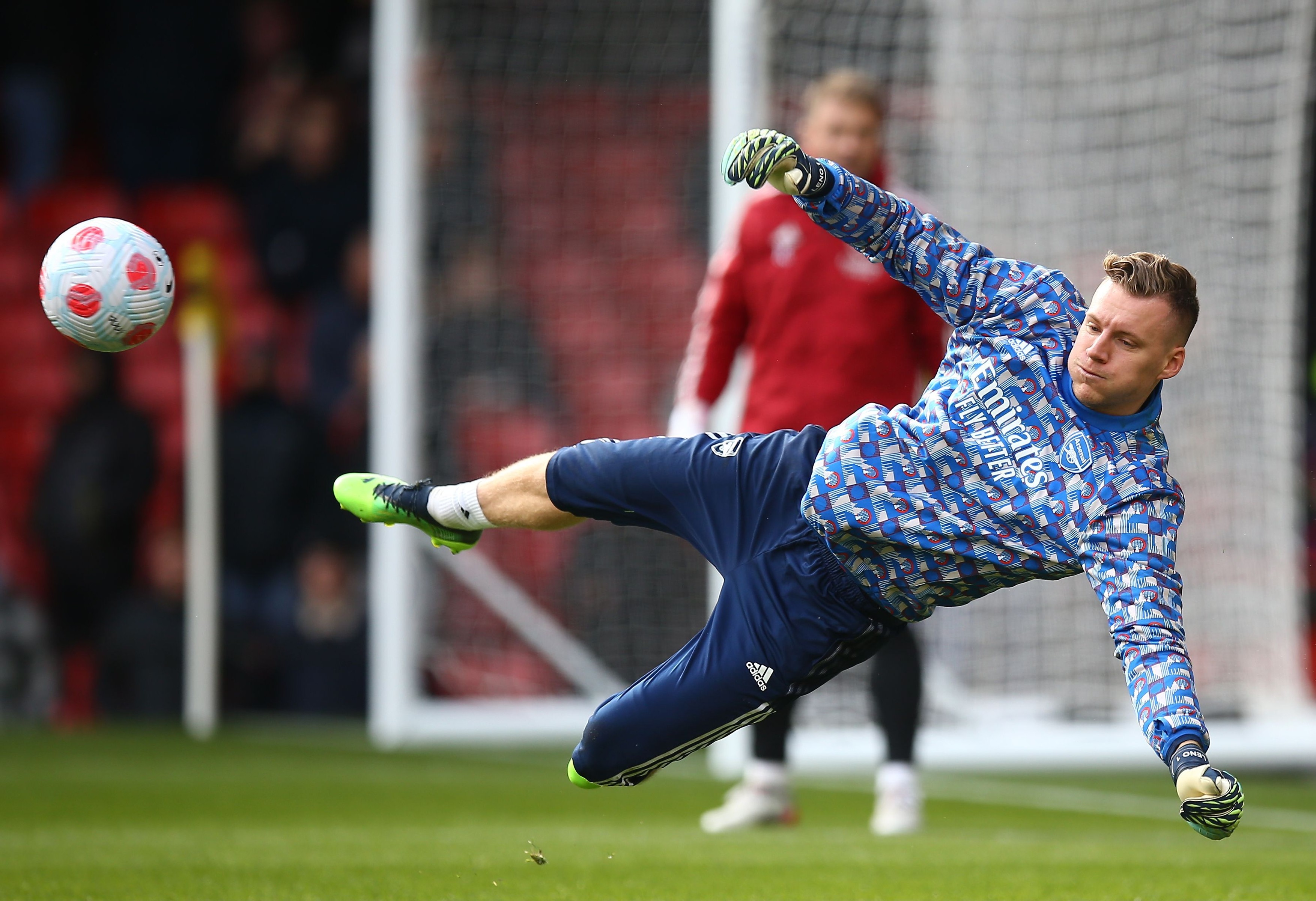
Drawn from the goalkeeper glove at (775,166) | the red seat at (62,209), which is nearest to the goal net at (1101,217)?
the goalkeeper glove at (775,166)

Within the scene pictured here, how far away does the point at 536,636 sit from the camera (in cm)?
960

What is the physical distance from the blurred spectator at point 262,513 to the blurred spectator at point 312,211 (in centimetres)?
91

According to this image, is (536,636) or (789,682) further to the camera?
(536,636)

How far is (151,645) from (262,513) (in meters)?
1.00

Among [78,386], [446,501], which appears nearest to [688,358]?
[446,501]

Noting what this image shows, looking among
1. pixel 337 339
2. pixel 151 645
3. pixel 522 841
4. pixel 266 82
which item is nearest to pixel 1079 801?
pixel 522 841

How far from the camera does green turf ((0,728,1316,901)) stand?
4.53 metres

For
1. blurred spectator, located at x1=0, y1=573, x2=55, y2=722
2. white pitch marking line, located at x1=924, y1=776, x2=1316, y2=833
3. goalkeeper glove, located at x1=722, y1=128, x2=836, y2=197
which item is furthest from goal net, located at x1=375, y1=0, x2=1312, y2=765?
goalkeeper glove, located at x1=722, y1=128, x2=836, y2=197

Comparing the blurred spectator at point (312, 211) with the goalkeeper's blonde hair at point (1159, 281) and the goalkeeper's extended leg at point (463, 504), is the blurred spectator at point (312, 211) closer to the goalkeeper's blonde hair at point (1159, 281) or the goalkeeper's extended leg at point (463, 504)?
the goalkeeper's extended leg at point (463, 504)

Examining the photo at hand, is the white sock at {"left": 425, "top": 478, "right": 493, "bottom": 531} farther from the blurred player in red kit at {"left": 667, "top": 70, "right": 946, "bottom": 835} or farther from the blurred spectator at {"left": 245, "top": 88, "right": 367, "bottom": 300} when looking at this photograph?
the blurred spectator at {"left": 245, "top": 88, "right": 367, "bottom": 300}

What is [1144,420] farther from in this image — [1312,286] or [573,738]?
[1312,286]

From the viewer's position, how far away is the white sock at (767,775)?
597 cm

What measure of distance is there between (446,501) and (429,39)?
5858mm

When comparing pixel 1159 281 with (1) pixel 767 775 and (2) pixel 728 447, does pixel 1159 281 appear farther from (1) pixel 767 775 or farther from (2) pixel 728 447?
(1) pixel 767 775
